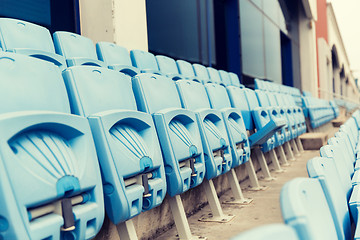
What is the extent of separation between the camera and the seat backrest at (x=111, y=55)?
2.52ft

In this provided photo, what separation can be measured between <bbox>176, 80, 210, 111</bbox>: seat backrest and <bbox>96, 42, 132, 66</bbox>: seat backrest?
0.21 metres

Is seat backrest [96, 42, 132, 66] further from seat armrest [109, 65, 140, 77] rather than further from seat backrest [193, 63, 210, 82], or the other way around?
seat backrest [193, 63, 210, 82]

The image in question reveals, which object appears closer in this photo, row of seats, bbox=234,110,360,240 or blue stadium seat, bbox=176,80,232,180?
row of seats, bbox=234,110,360,240

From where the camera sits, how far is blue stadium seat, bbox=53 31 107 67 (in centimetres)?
68

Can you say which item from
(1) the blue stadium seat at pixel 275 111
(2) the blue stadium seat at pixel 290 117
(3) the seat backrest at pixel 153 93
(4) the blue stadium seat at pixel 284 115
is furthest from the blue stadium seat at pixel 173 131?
(2) the blue stadium seat at pixel 290 117

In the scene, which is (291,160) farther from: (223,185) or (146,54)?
(146,54)

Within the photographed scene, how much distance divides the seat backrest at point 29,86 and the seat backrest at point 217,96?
42cm

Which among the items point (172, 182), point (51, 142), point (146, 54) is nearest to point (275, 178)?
point (146, 54)

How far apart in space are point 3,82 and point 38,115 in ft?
0.14

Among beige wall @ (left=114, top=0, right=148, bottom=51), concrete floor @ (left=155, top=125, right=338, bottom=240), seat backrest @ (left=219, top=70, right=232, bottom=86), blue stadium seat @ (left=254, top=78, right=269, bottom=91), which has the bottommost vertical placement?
concrete floor @ (left=155, top=125, right=338, bottom=240)

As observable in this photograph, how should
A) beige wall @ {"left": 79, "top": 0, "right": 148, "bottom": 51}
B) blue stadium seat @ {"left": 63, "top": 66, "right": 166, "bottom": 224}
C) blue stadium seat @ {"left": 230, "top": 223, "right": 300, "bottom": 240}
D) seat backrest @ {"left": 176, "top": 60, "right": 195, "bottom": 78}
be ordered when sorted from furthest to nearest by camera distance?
seat backrest @ {"left": 176, "top": 60, "right": 195, "bottom": 78}, beige wall @ {"left": 79, "top": 0, "right": 148, "bottom": 51}, blue stadium seat @ {"left": 63, "top": 66, "right": 166, "bottom": 224}, blue stadium seat @ {"left": 230, "top": 223, "right": 300, "bottom": 240}

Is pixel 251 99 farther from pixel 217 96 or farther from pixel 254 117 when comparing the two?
pixel 217 96

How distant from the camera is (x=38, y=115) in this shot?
278 millimetres

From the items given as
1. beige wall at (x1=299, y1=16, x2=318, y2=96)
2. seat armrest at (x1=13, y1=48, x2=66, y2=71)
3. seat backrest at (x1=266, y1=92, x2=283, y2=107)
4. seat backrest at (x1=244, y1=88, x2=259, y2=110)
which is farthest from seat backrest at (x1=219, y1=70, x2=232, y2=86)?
beige wall at (x1=299, y1=16, x2=318, y2=96)
